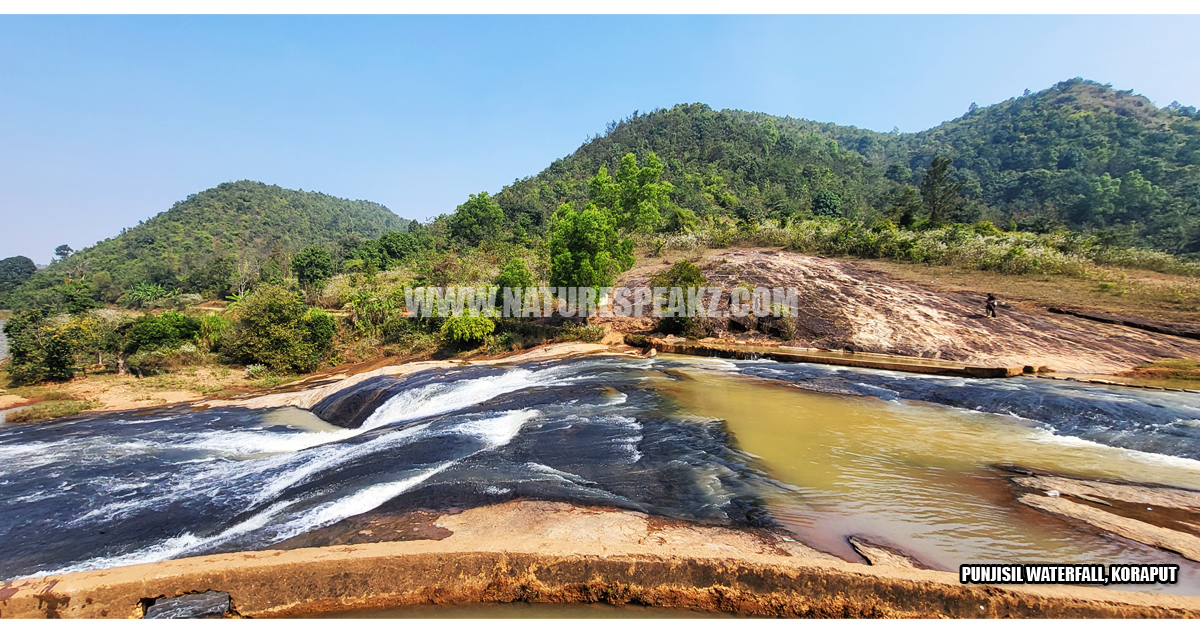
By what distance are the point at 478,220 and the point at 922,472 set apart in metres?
44.4

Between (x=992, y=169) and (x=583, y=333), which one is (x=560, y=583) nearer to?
(x=583, y=333)

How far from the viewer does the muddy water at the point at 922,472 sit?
433 centimetres

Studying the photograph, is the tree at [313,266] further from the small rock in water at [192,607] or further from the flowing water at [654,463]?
the small rock in water at [192,607]

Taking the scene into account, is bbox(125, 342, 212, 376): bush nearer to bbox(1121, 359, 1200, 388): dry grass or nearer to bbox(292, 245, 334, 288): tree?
bbox(292, 245, 334, 288): tree

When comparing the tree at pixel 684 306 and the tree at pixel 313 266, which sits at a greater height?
the tree at pixel 313 266

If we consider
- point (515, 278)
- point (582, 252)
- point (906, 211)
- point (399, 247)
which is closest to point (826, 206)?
point (906, 211)

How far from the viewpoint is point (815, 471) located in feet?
A: 20.6

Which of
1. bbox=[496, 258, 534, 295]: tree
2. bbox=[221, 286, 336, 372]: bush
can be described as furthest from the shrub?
bbox=[496, 258, 534, 295]: tree

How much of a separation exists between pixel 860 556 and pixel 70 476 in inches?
458

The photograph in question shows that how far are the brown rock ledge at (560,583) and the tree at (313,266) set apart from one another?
121 feet

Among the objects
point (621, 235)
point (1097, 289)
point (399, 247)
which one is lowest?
point (1097, 289)

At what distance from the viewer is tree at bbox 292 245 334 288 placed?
1448 inches

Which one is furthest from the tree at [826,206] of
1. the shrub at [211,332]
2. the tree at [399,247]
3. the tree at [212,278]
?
the tree at [212,278]

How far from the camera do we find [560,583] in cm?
392
